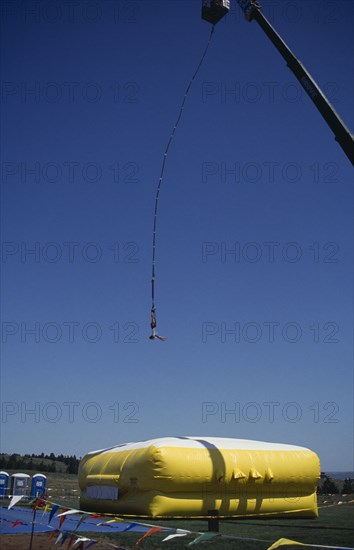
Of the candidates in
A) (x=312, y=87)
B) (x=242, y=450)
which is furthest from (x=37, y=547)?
(x=312, y=87)

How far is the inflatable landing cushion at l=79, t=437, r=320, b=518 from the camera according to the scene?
662 inches

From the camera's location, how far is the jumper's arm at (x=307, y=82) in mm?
15793

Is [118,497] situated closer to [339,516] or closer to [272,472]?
[272,472]

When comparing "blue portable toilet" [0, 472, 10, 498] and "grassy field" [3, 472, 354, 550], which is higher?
"grassy field" [3, 472, 354, 550]

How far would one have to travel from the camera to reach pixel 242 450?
18344mm

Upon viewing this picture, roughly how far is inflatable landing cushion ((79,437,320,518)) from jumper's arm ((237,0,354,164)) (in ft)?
34.3

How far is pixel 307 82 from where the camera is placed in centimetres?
1727

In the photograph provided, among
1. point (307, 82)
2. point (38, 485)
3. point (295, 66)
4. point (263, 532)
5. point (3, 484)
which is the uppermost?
point (295, 66)

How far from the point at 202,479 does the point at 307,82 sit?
13.3m

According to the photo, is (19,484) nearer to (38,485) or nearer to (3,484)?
(3,484)

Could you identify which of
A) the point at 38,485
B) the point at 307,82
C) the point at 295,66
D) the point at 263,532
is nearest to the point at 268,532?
the point at 263,532

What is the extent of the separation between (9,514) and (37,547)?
29.8 feet

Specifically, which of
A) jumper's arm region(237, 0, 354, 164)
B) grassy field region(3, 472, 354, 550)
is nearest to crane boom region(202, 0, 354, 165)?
jumper's arm region(237, 0, 354, 164)

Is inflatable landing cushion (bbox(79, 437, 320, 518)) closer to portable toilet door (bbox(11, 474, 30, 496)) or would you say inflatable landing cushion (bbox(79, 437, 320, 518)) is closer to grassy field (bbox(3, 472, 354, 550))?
grassy field (bbox(3, 472, 354, 550))
